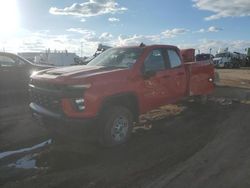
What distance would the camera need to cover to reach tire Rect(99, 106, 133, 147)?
6.32m

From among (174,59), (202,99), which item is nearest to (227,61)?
(202,99)

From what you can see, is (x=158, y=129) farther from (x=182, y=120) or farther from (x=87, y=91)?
(x=87, y=91)

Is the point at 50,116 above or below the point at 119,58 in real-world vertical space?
below

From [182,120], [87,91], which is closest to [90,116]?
[87,91]

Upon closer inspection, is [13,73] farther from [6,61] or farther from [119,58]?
[119,58]

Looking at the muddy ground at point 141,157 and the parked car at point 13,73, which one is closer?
the muddy ground at point 141,157

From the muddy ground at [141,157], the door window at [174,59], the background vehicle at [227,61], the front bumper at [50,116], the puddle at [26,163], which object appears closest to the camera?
the muddy ground at [141,157]

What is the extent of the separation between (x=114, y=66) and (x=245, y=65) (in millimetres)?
40981

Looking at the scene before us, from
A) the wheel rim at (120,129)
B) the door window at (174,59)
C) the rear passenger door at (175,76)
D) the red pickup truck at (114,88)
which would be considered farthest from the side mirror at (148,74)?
the door window at (174,59)

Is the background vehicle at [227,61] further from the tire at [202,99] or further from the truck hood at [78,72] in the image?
the truck hood at [78,72]

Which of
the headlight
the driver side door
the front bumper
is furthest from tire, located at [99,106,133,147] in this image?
the driver side door

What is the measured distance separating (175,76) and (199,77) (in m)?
1.55

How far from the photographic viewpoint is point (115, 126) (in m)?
6.58

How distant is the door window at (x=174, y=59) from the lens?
8297mm
